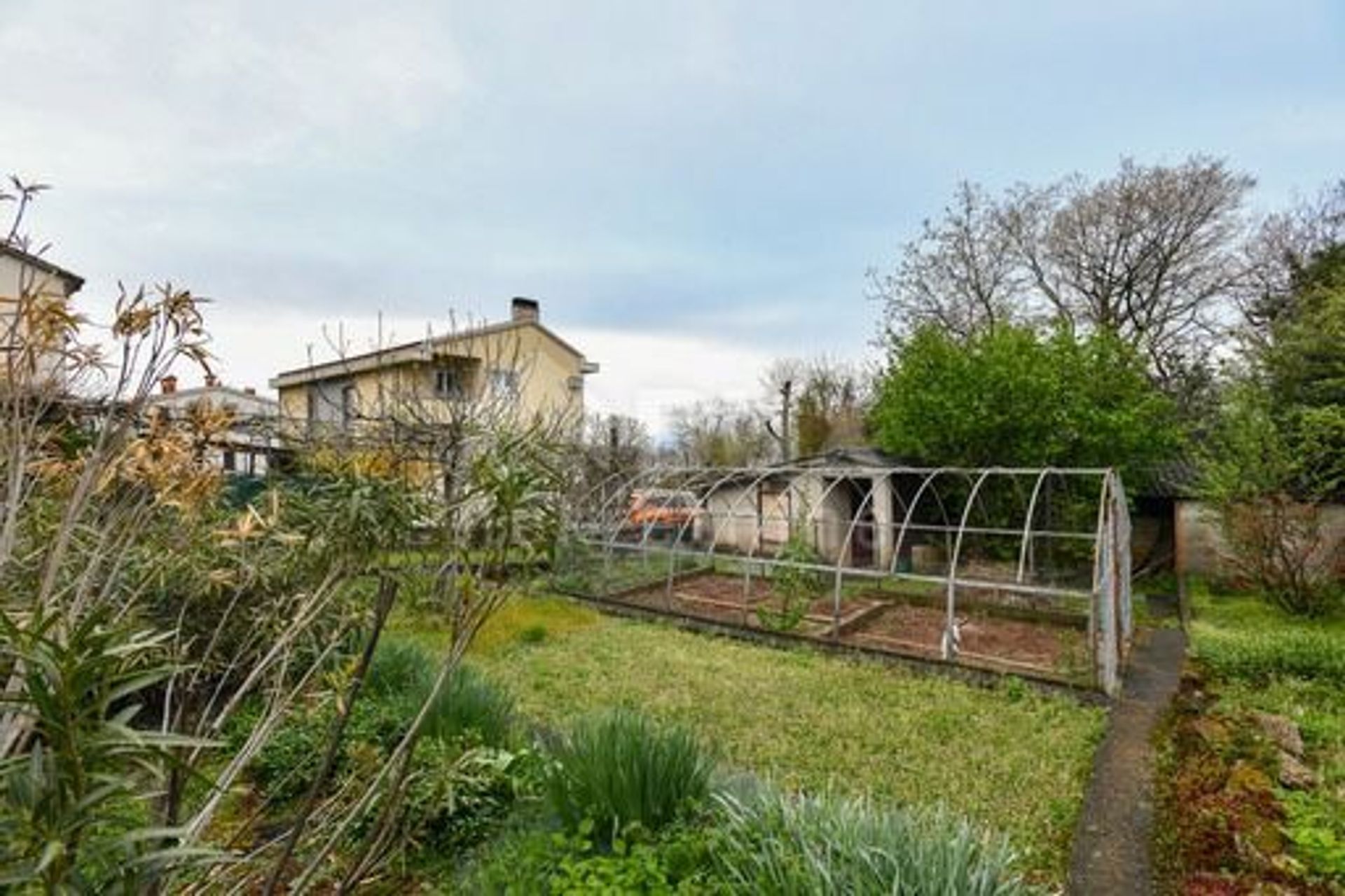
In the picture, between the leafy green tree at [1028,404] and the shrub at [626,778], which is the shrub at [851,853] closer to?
the shrub at [626,778]

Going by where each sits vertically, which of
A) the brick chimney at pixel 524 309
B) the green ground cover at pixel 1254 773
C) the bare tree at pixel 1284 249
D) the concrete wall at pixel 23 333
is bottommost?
the green ground cover at pixel 1254 773

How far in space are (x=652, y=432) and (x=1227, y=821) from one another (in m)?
25.8

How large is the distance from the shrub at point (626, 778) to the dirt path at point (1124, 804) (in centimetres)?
229

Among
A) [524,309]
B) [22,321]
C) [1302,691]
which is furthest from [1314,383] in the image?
[524,309]

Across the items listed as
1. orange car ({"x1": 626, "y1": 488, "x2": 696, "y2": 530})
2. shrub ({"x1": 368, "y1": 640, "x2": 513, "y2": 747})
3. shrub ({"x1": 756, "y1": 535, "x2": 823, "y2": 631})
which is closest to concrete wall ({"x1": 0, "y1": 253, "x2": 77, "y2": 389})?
shrub ({"x1": 368, "y1": 640, "x2": 513, "y2": 747})

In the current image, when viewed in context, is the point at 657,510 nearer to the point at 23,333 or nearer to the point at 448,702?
the point at 448,702

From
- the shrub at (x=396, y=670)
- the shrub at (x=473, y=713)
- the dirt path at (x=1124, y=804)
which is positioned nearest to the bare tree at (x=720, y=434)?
the dirt path at (x=1124, y=804)

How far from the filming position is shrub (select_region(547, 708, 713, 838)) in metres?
3.34

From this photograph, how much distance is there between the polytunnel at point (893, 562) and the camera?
27.9 ft

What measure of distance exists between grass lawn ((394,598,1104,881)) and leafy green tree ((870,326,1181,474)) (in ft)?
26.9

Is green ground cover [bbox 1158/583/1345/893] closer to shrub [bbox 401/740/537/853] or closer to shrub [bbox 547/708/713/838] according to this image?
shrub [bbox 547/708/713/838]

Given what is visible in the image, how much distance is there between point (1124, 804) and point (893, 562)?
571 centimetres

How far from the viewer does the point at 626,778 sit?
3344 millimetres

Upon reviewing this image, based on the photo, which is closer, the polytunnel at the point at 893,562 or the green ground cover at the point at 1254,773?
the green ground cover at the point at 1254,773
